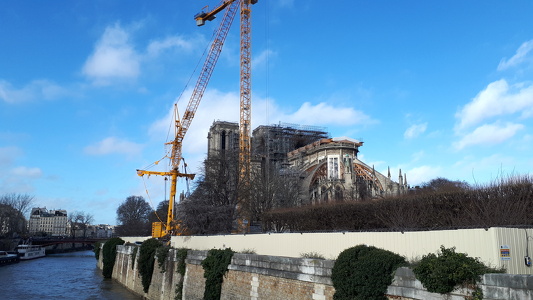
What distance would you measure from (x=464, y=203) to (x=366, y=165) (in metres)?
42.9

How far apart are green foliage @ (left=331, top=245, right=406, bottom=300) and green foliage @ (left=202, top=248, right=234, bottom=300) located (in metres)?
7.05

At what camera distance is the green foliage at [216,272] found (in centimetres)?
1716

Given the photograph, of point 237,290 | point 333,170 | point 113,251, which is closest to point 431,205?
point 237,290

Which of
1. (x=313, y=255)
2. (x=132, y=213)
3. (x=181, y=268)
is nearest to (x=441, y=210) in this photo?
(x=313, y=255)

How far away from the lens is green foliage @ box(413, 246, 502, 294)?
26.6ft

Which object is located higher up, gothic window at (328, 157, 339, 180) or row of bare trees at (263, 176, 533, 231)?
gothic window at (328, 157, 339, 180)

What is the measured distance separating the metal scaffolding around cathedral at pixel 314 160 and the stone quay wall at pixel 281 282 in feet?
56.3

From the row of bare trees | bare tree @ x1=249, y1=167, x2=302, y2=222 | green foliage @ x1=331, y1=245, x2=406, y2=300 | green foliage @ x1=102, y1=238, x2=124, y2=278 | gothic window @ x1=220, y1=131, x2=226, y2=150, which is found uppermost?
gothic window @ x1=220, y1=131, x2=226, y2=150

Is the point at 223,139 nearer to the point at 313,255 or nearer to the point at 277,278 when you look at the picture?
the point at 277,278

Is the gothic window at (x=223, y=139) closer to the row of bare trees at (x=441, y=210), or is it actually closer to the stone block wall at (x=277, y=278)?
the row of bare trees at (x=441, y=210)

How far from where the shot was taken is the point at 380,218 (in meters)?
16.4

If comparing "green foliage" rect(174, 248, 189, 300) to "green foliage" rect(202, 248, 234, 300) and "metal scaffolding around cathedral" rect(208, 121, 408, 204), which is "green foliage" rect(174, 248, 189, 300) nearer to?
"green foliage" rect(202, 248, 234, 300)

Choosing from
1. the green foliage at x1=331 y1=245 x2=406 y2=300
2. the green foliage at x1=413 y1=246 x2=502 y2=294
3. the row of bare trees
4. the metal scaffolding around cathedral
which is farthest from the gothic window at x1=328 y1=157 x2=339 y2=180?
the green foliage at x1=413 y1=246 x2=502 y2=294

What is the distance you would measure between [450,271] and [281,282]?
20.8ft
